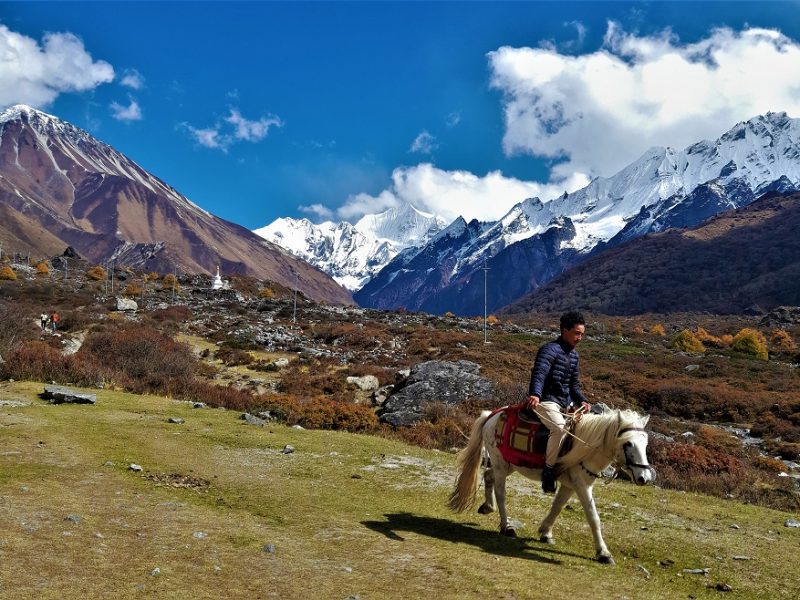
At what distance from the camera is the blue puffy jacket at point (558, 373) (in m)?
8.38

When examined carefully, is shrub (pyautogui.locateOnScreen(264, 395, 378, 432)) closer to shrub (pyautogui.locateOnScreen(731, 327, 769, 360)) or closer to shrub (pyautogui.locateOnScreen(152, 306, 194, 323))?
shrub (pyautogui.locateOnScreen(152, 306, 194, 323))

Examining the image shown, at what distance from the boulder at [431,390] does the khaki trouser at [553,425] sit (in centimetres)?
1391

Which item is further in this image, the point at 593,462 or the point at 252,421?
the point at 252,421

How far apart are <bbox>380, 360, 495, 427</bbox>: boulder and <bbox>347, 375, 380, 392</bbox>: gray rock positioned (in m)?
2.98

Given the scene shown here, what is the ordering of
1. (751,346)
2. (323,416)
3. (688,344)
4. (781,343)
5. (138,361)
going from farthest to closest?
1. (781,343)
2. (688,344)
3. (751,346)
4. (138,361)
5. (323,416)

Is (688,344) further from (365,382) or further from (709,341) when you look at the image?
(365,382)

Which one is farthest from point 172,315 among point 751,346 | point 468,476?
point 751,346

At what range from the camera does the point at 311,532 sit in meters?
7.83

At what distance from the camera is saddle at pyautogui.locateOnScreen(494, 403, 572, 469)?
26.9 ft

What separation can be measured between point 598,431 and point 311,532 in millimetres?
3986

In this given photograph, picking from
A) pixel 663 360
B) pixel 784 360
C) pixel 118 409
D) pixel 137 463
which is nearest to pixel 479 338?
pixel 663 360

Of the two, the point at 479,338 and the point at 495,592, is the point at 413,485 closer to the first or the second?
the point at 495,592

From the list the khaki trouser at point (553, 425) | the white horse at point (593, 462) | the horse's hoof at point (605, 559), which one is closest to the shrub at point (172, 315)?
the white horse at point (593, 462)

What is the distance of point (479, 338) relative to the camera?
179 ft
